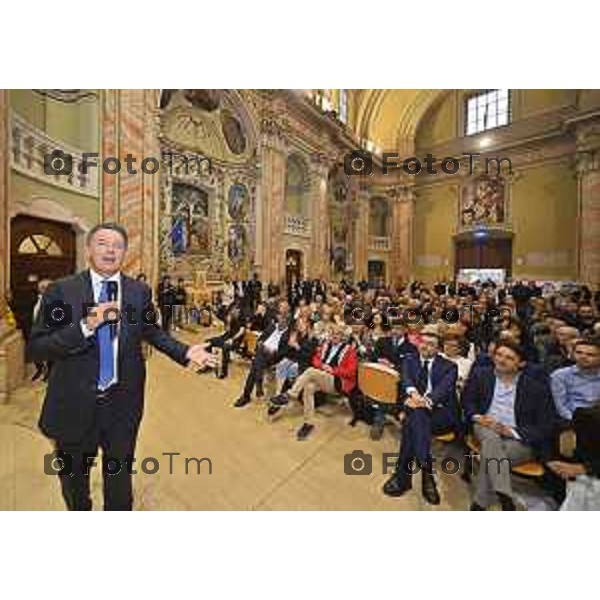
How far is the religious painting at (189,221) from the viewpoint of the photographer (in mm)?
4160

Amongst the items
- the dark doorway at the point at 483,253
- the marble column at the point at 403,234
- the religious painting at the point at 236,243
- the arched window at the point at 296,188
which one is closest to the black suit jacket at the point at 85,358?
the religious painting at the point at 236,243

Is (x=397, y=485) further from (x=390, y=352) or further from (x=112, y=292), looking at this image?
(x=112, y=292)

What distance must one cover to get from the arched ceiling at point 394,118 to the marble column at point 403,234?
1.32m

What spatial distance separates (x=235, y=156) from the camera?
5.31 metres

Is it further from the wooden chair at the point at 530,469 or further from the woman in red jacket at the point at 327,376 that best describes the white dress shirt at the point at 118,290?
the wooden chair at the point at 530,469

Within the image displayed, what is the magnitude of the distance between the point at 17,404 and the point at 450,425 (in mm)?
Result: 3290

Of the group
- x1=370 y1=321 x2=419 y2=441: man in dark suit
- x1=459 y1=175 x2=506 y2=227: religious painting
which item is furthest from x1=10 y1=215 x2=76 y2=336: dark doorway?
x1=459 y1=175 x2=506 y2=227: religious painting

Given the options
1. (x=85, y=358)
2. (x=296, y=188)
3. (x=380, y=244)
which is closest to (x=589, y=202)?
(x=380, y=244)

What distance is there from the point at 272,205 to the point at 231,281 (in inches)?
77.6

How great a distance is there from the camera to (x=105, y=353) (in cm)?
216

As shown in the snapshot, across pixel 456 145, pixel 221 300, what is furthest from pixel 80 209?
pixel 456 145
